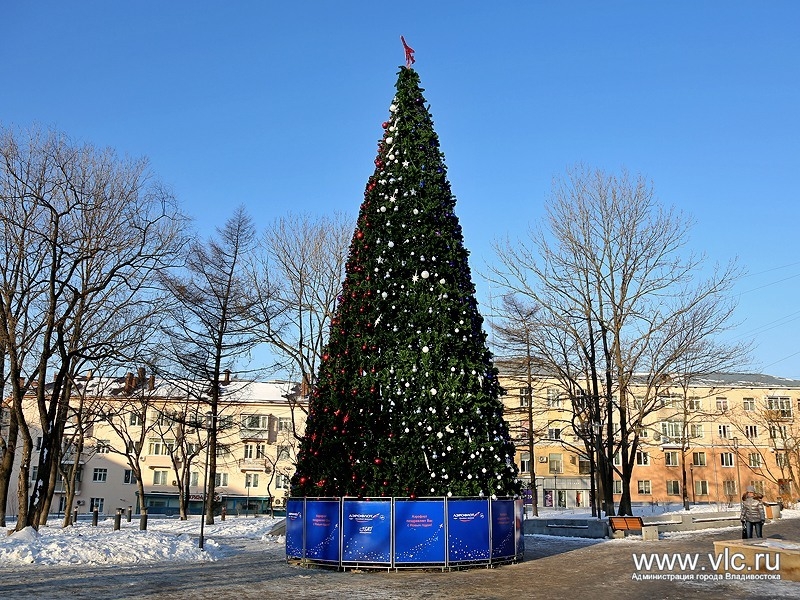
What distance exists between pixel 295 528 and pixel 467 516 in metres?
4.34

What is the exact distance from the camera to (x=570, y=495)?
63.5m

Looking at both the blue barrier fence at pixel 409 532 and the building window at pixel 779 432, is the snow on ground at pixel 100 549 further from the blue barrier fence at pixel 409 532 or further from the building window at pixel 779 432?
the building window at pixel 779 432

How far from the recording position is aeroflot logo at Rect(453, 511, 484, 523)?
15.4 metres

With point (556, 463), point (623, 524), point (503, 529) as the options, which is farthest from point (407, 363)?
point (556, 463)

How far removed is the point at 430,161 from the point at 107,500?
5866cm

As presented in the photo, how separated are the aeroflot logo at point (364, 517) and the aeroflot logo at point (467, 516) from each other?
1610mm

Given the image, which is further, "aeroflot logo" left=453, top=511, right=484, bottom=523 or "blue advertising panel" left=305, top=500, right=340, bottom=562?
"blue advertising panel" left=305, top=500, right=340, bottom=562

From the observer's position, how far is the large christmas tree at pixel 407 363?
15812 millimetres

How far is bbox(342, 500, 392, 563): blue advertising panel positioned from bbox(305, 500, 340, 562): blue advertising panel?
0.31 metres

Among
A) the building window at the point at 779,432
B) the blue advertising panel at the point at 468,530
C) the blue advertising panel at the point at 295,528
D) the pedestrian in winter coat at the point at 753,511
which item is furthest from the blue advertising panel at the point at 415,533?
the building window at the point at 779,432

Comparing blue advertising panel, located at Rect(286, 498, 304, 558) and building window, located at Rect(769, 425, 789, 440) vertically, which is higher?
building window, located at Rect(769, 425, 789, 440)

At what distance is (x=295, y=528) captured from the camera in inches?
667

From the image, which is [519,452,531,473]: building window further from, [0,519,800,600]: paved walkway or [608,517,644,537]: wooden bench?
[0,519,800,600]: paved walkway

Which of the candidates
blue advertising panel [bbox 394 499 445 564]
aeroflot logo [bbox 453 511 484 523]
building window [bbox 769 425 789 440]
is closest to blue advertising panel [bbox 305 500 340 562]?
blue advertising panel [bbox 394 499 445 564]
